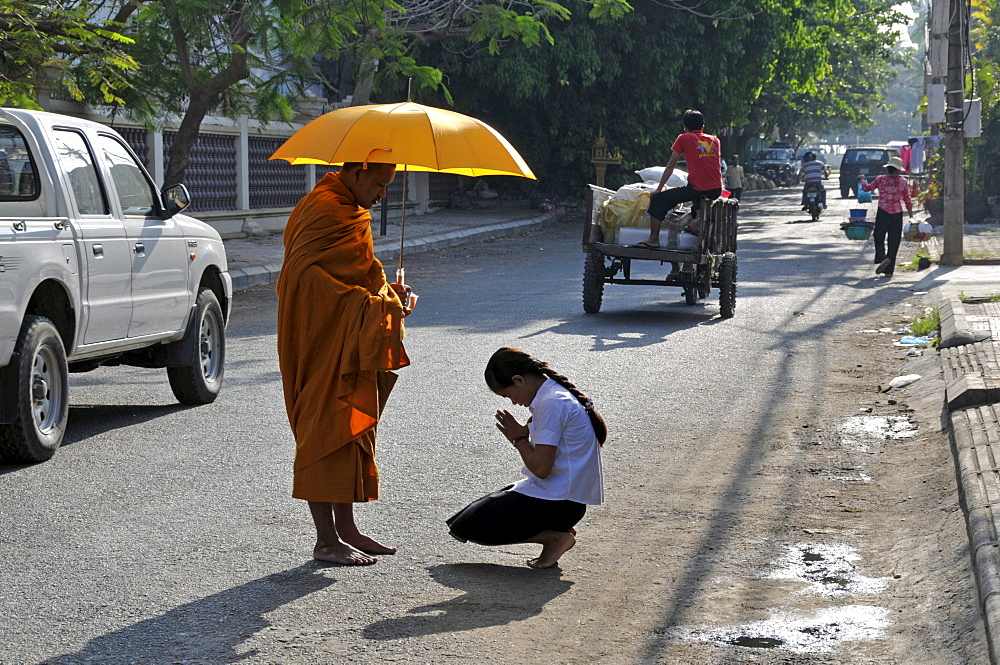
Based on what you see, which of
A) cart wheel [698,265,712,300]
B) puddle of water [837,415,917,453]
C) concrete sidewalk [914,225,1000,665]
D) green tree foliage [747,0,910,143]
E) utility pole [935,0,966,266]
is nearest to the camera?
concrete sidewalk [914,225,1000,665]

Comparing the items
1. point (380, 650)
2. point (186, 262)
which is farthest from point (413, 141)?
point (186, 262)

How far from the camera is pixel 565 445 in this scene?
5.00 meters

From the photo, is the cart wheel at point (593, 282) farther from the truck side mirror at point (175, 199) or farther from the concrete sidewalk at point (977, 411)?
the truck side mirror at point (175, 199)

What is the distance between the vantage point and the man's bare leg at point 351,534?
5129 mm

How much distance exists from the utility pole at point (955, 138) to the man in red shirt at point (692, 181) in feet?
21.7

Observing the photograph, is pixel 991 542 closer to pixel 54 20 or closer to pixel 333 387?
pixel 333 387

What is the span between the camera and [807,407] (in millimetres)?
8625

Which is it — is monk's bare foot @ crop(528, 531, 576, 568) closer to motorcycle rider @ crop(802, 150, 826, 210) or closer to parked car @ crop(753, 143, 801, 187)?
motorcycle rider @ crop(802, 150, 826, 210)

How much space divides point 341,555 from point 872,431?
13.6 feet

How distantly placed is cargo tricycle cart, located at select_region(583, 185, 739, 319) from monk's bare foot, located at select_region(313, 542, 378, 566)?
838cm

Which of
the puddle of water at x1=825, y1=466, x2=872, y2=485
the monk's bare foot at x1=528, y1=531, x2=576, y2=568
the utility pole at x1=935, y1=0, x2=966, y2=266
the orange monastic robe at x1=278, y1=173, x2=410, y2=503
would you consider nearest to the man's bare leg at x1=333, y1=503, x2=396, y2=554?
the orange monastic robe at x1=278, y1=173, x2=410, y2=503

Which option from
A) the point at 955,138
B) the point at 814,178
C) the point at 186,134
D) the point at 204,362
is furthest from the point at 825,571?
the point at 814,178

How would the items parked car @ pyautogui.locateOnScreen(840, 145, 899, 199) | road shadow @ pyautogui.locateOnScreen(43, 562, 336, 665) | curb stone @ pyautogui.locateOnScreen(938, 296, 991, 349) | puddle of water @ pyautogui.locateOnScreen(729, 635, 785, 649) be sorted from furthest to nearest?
parked car @ pyautogui.locateOnScreen(840, 145, 899, 199) → curb stone @ pyautogui.locateOnScreen(938, 296, 991, 349) → puddle of water @ pyautogui.locateOnScreen(729, 635, 785, 649) → road shadow @ pyautogui.locateOnScreen(43, 562, 336, 665)

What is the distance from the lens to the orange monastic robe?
16.0 ft
